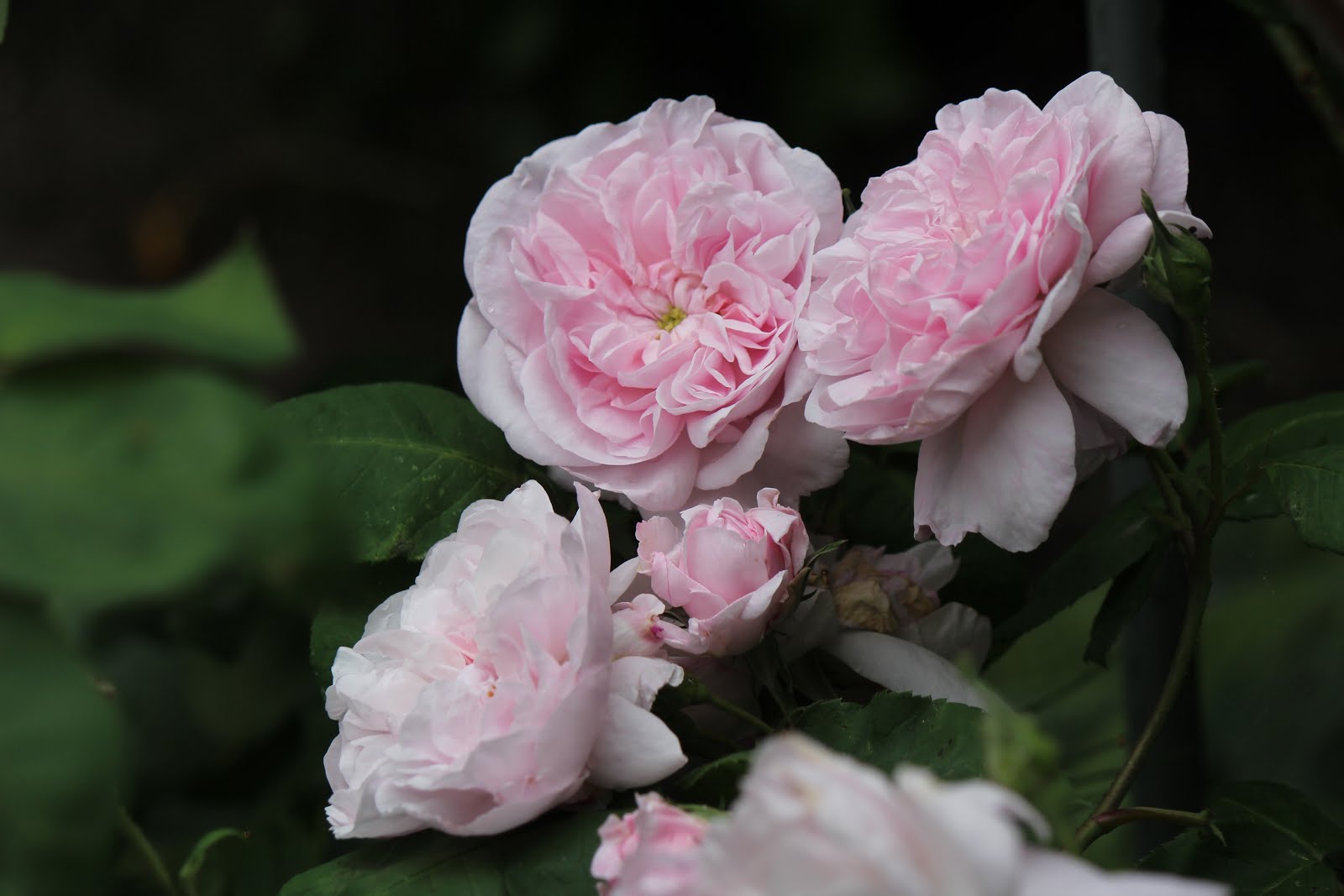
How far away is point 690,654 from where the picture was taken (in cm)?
38

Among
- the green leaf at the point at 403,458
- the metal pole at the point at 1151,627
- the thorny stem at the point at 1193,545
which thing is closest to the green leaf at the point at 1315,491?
the thorny stem at the point at 1193,545

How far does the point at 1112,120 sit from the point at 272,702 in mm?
616

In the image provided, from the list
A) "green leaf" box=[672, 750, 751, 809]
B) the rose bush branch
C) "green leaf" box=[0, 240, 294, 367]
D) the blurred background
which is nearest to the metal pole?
the blurred background

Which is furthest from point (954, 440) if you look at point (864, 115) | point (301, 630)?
point (864, 115)

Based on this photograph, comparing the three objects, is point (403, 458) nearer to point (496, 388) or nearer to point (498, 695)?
point (496, 388)

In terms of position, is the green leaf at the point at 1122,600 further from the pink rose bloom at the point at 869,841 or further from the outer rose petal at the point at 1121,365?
the pink rose bloom at the point at 869,841

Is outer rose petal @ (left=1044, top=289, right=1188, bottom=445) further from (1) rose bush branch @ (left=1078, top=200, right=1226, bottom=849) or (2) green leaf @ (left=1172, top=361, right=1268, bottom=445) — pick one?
(2) green leaf @ (left=1172, top=361, right=1268, bottom=445)

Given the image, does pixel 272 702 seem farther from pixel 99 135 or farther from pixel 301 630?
pixel 99 135

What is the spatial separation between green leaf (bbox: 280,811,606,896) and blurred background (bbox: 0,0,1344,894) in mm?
63

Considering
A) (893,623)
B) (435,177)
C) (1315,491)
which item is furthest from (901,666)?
(435,177)

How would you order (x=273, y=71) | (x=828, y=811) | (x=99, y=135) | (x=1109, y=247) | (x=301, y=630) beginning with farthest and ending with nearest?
(x=99, y=135) < (x=273, y=71) < (x=301, y=630) < (x=1109, y=247) < (x=828, y=811)

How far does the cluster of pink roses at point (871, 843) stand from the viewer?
191mm

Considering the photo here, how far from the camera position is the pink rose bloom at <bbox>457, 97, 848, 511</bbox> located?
0.41 metres

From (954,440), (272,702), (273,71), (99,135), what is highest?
(954,440)
